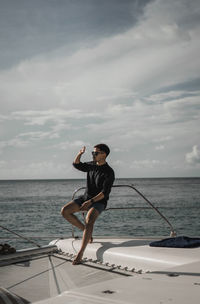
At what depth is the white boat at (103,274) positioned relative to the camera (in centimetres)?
180

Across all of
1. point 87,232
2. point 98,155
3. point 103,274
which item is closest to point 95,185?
point 98,155

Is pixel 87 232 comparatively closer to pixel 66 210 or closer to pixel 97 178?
pixel 66 210

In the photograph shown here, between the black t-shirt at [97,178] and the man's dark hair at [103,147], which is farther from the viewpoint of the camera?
the man's dark hair at [103,147]

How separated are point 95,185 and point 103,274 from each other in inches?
49.2

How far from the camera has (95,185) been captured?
174 inches

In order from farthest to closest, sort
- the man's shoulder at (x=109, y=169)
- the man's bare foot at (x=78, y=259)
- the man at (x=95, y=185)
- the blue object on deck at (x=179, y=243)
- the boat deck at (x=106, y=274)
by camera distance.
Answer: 1. the man's shoulder at (x=109, y=169)
2. the man at (x=95, y=185)
3. the man's bare foot at (x=78, y=259)
4. the blue object on deck at (x=179, y=243)
5. the boat deck at (x=106, y=274)

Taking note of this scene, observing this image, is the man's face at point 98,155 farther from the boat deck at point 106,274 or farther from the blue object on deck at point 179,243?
the blue object on deck at point 179,243

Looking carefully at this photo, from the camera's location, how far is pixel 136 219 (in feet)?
80.3

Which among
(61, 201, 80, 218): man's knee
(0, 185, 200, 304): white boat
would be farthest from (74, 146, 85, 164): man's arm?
(0, 185, 200, 304): white boat

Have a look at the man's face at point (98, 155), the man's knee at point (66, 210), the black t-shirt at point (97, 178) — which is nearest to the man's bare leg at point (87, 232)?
the black t-shirt at point (97, 178)

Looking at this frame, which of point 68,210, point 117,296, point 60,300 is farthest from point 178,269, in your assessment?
point 68,210

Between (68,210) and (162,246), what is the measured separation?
4.38 ft

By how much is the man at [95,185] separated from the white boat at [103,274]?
47cm

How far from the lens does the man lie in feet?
13.9
